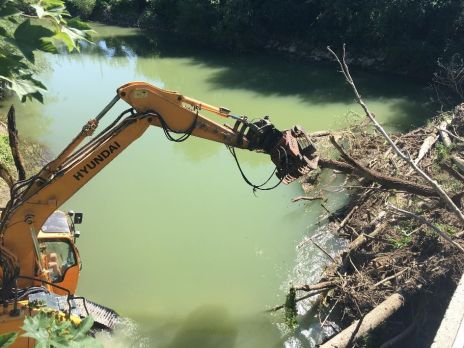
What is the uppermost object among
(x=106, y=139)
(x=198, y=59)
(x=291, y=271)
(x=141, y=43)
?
(x=141, y=43)

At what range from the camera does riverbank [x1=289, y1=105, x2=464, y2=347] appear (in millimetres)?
6648

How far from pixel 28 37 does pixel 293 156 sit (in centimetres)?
487

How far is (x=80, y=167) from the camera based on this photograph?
605cm

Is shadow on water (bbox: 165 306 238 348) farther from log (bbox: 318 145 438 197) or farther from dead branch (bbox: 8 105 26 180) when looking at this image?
dead branch (bbox: 8 105 26 180)

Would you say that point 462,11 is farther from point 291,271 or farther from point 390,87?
point 291,271

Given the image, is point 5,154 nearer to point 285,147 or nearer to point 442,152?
point 285,147

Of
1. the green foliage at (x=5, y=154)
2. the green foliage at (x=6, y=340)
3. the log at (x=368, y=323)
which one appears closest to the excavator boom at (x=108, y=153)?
the log at (x=368, y=323)

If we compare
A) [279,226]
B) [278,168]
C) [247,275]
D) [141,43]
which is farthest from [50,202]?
[141,43]

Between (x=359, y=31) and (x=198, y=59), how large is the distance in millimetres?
7741

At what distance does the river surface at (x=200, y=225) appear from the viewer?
7.87m

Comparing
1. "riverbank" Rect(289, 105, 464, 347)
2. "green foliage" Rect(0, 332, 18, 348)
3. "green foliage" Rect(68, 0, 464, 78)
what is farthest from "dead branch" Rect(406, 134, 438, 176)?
"green foliage" Rect(0, 332, 18, 348)

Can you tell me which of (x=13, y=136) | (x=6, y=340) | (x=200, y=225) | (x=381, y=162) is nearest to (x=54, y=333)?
(x=6, y=340)

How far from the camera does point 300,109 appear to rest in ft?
55.5

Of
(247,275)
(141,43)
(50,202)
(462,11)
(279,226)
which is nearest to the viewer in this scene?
(50,202)
